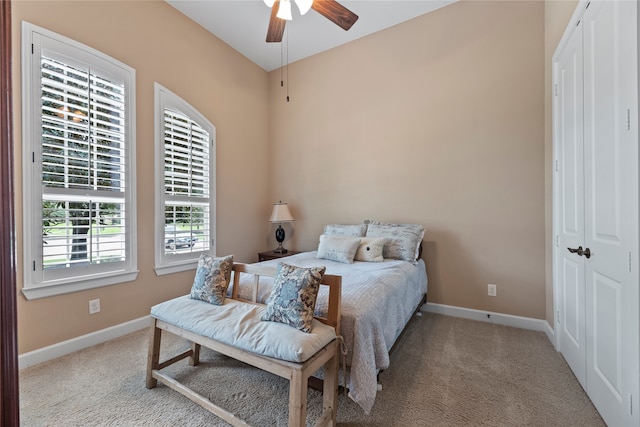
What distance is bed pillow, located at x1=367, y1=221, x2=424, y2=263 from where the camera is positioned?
292cm

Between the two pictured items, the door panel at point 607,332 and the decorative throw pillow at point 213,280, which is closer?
the door panel at point 607,332

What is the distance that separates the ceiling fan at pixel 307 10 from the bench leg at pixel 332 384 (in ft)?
7.86

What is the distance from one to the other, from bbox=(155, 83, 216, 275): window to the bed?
1.30 metres

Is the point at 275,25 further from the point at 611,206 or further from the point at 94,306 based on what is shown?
the point at 94,306

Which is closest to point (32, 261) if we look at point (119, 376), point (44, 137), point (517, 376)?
point (44, 137)

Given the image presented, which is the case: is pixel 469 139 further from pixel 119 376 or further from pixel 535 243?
pixel 119 376

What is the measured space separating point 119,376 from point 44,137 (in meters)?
1.87

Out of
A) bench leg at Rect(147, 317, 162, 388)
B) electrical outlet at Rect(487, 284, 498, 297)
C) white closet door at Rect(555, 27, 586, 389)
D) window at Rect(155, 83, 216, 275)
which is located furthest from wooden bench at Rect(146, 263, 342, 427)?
electrical outlet at Rect(487, 284, 498, 297)

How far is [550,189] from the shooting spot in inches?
100

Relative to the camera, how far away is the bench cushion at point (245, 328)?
1322 mm

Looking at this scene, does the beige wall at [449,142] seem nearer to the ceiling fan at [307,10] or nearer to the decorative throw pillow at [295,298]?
the ceiling fan at [307,10]

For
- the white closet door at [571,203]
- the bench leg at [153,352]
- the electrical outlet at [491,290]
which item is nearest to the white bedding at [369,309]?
the bench leg at [153,352]

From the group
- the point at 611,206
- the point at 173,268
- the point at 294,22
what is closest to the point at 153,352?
the point at 173,268

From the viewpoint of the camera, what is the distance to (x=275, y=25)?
2.40m
